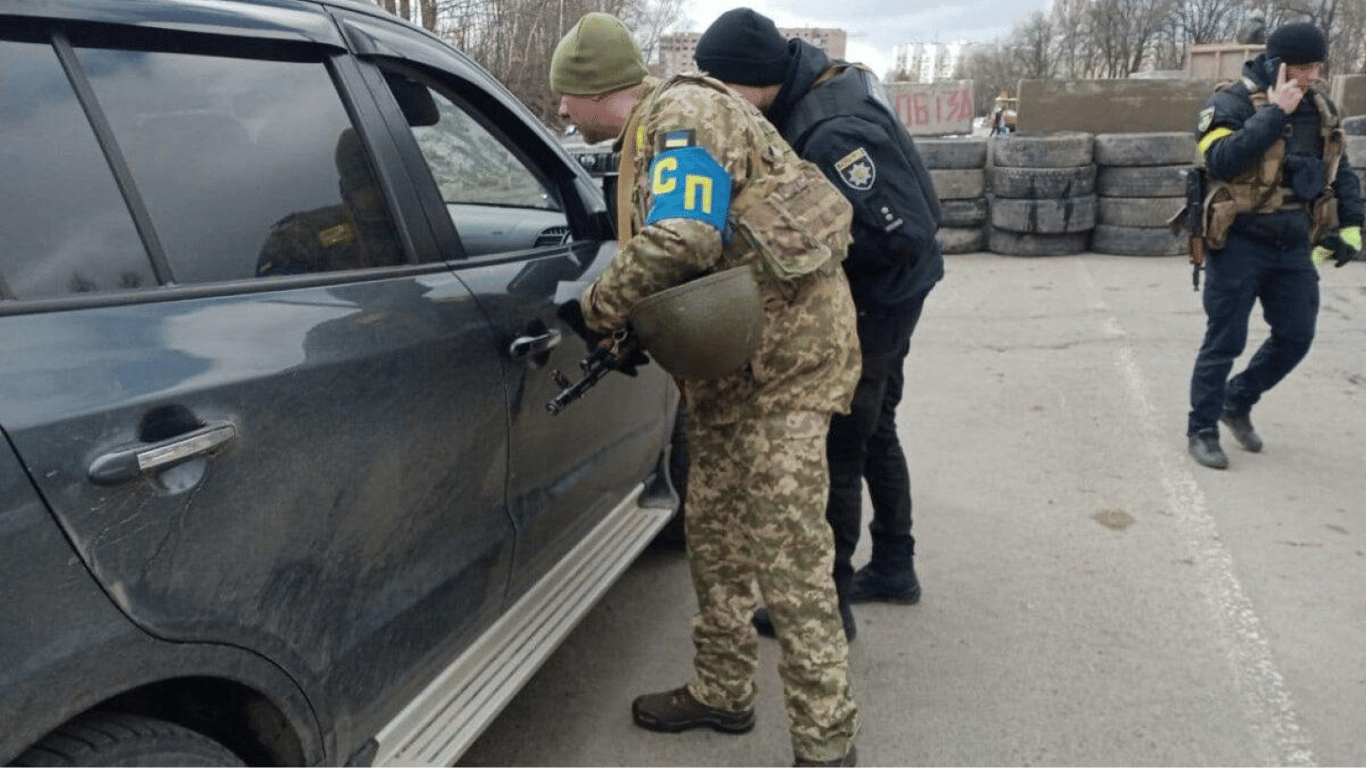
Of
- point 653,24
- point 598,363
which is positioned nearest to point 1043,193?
point 598,363

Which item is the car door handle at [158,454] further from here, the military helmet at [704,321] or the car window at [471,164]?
the car window at [471,164]

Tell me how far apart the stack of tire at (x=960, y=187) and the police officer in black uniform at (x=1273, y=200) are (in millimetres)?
5689

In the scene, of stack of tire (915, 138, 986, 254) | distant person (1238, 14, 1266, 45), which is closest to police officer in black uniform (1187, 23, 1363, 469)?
distant person (1238, 14, 1266, 45)

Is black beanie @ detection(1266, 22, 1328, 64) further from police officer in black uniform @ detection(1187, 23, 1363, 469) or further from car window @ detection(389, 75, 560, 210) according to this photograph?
car window @ detection(389, 75, 560, 210)

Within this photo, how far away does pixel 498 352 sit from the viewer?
7.22ft

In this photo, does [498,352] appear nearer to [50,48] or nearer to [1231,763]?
[50,48]

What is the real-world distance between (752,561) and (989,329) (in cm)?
512

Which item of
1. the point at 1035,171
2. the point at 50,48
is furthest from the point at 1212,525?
the point at 1035,171

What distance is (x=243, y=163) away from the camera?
1.86 metres

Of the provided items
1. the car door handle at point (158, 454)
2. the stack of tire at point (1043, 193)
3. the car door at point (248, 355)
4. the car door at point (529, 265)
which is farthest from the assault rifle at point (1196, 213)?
the stack of tire at point (1043, 193)

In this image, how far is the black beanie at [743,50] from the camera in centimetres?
256

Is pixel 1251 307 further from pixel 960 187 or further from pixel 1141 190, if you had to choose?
pixel 960 187

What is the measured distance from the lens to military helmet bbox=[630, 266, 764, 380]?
204 cm

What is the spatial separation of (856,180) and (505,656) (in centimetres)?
142
